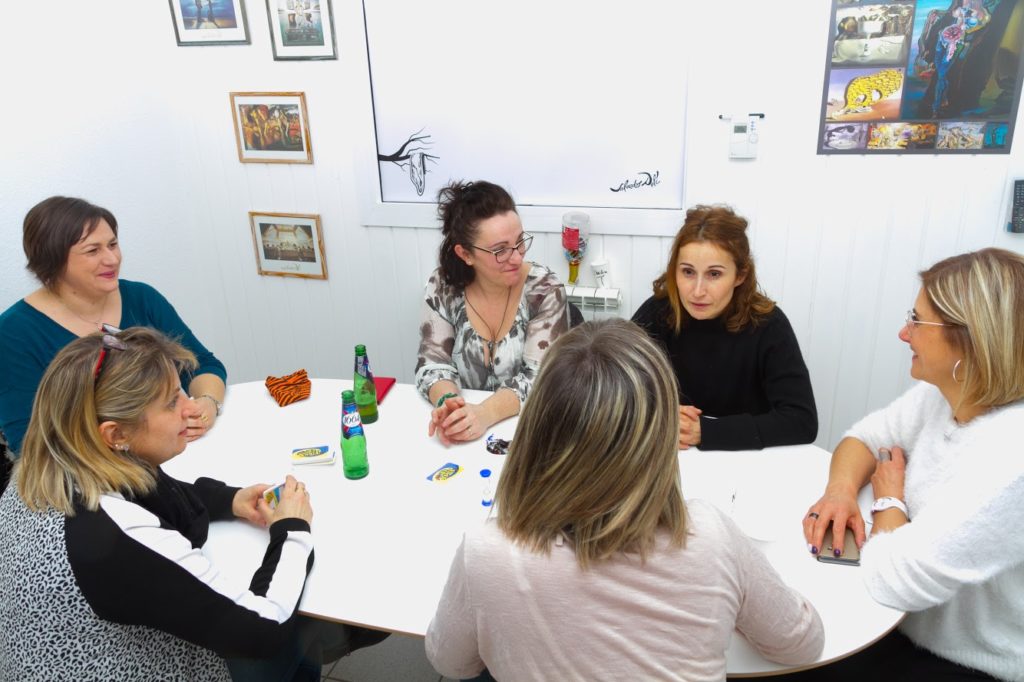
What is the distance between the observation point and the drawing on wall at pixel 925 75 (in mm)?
2148

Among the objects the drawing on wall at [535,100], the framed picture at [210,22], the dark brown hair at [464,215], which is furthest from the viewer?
the framed picture at [210,22]

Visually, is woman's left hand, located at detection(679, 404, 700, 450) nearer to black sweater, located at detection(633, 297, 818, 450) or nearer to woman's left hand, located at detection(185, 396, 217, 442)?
black sweater, located at detection(633, 297, 818, 450)

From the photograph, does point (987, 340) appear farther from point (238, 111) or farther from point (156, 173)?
point (156, 173)

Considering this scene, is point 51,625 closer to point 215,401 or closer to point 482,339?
point 215,401

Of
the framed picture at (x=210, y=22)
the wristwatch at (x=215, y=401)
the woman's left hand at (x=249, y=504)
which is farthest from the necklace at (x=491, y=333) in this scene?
the framed picture at (x=210, y=22)

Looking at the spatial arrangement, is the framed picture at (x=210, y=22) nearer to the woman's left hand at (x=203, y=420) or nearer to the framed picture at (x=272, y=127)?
the framed picture at (x=272, y=127)

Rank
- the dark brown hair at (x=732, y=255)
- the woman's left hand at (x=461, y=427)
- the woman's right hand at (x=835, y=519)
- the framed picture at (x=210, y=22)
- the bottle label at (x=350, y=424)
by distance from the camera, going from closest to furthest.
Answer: the woman's right hand at (x=835, y=519) → the bottle label at (x=350, y=424) → the woman's left hand at (x=461, y=427) → the dark brown hair at (x=732, y=255) → the framed picture at (x=210, y=22)

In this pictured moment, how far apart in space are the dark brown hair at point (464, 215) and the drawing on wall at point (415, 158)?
53 cm

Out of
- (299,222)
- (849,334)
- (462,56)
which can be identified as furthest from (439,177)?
(849,334)

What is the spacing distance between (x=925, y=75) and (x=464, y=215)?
1.55 metres

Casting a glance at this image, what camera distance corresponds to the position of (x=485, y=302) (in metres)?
2.30

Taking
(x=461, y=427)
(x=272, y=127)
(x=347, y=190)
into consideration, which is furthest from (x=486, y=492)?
(x=272, y=127)

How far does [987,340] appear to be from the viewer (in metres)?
1.24

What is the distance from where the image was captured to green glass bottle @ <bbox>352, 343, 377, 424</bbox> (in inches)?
77.4
